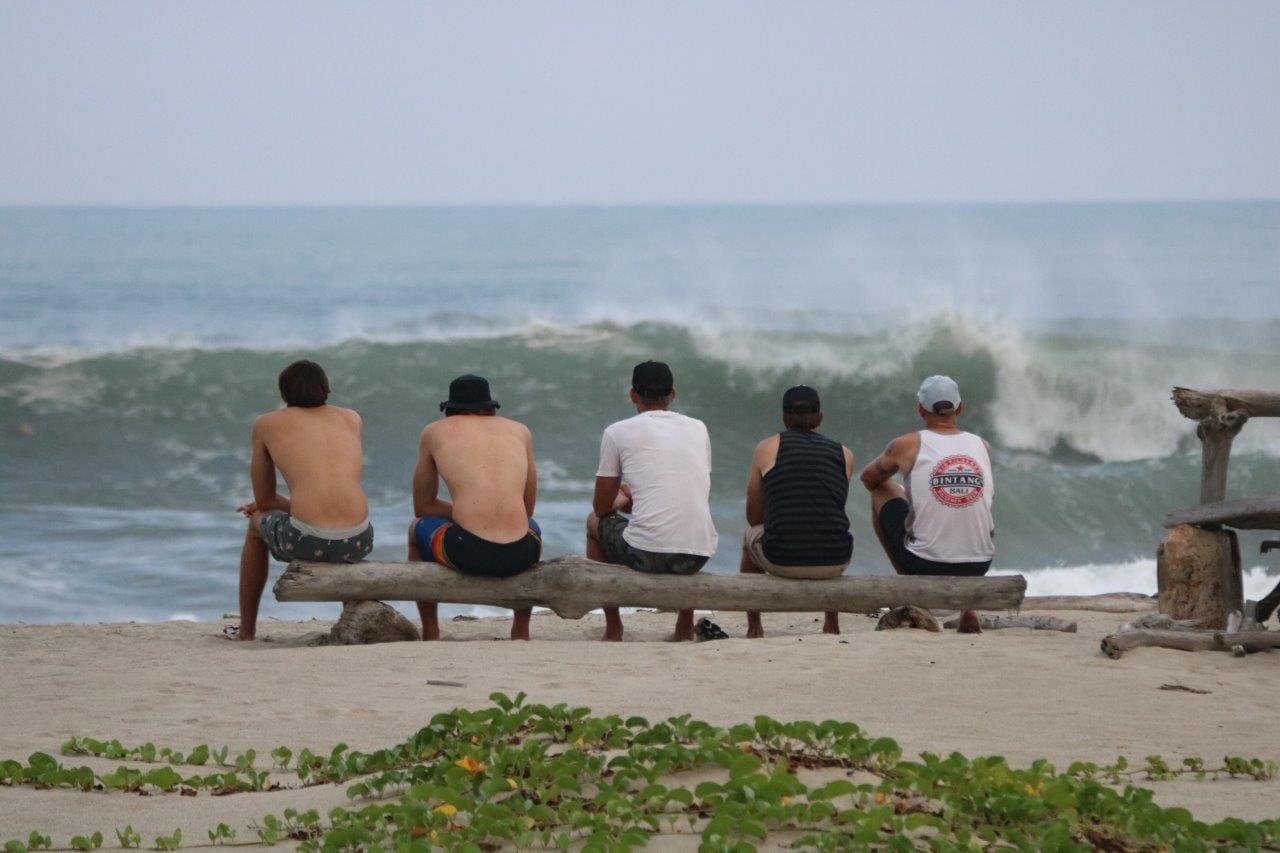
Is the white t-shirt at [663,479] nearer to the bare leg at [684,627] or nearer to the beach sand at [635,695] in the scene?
the bare leg at [684,627]

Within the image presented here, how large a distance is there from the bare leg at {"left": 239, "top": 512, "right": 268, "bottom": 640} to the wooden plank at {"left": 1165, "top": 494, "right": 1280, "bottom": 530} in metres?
4.25

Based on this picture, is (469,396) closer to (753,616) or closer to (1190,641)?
(753,616)

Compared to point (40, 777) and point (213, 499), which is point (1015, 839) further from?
point (213, 499)

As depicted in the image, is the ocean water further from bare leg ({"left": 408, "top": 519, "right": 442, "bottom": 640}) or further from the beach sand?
the beach sand

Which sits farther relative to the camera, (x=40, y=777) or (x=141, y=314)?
(x=141, y=314)

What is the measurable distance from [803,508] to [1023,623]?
4.48ft

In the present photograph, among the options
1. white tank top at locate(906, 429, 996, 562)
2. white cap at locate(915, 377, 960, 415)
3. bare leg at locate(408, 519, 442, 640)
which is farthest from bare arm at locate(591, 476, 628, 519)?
white cap at locate(915, 377, 960, 415)

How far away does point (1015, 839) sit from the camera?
12.2 feet

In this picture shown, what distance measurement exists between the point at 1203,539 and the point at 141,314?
107ft

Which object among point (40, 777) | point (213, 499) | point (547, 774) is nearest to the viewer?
point (547, 774)

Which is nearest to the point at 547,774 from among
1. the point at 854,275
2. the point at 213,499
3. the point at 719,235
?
the point at 213,499

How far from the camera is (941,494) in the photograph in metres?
7.54

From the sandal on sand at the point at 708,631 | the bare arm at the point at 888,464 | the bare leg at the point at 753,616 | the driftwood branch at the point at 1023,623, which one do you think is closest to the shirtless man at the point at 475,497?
the sandal on sand at the point at 708,631

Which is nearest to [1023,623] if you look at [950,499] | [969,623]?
[969,623]
